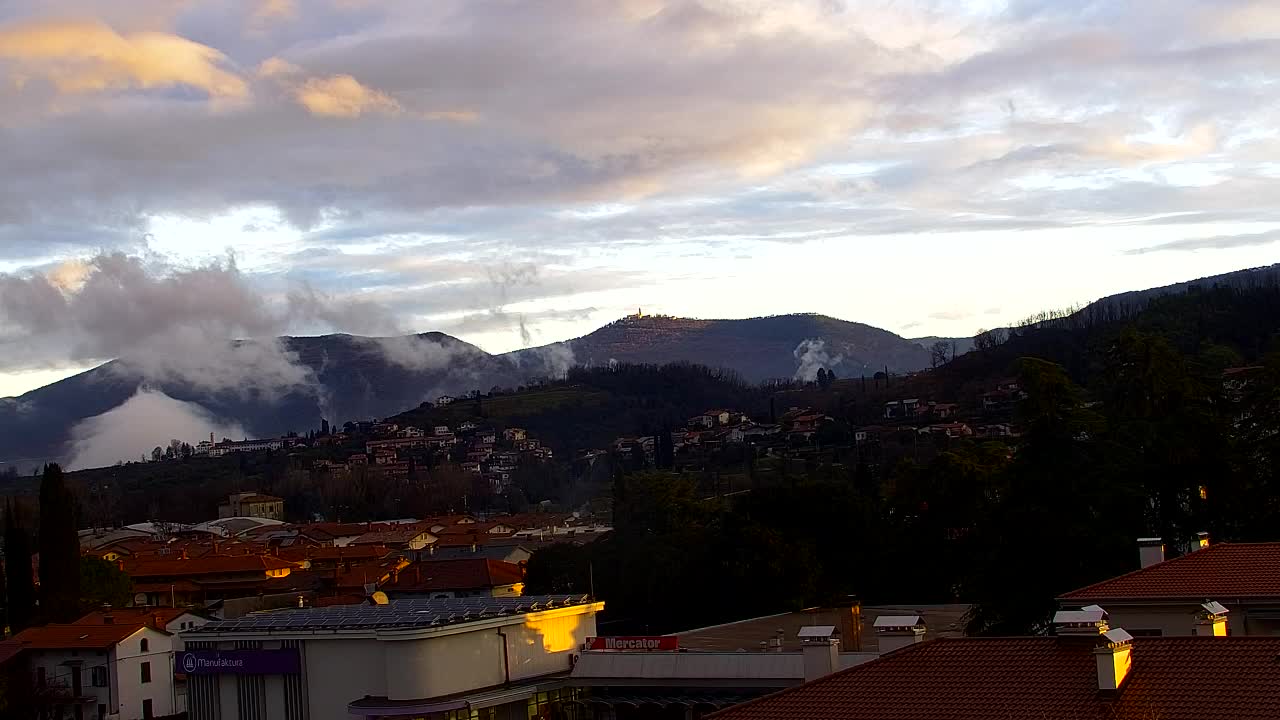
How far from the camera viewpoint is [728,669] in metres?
29.9

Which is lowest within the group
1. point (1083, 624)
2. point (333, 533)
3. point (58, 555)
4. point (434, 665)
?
point (434, 665)

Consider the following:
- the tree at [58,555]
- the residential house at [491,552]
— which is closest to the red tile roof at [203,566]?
the residential house at [491,552]

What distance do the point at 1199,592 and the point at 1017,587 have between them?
1304 cm

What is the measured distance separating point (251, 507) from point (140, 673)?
106234 millimetres

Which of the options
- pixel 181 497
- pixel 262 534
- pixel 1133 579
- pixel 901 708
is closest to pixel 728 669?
pixel 1133 579

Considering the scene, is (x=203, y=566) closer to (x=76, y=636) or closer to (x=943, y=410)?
(x=76, y=636)

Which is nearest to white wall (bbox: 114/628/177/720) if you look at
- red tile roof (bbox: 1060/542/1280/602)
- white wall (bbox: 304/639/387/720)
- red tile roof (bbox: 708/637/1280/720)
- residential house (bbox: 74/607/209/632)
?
residential house (bbox: 74/607/209/632)

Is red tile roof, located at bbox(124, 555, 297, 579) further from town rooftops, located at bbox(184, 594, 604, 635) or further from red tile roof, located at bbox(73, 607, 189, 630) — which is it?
town rooftops, located at bbox(184, 594, 604, 635)

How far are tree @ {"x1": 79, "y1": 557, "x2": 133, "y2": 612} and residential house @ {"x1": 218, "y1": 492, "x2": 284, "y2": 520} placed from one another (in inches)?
3340

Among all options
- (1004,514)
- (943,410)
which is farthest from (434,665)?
(943,410)

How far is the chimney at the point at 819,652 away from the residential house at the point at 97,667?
3588 centimetres

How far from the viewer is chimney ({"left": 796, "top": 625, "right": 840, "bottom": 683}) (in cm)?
2508

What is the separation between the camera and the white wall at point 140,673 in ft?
179

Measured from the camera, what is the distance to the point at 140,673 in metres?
55.3
